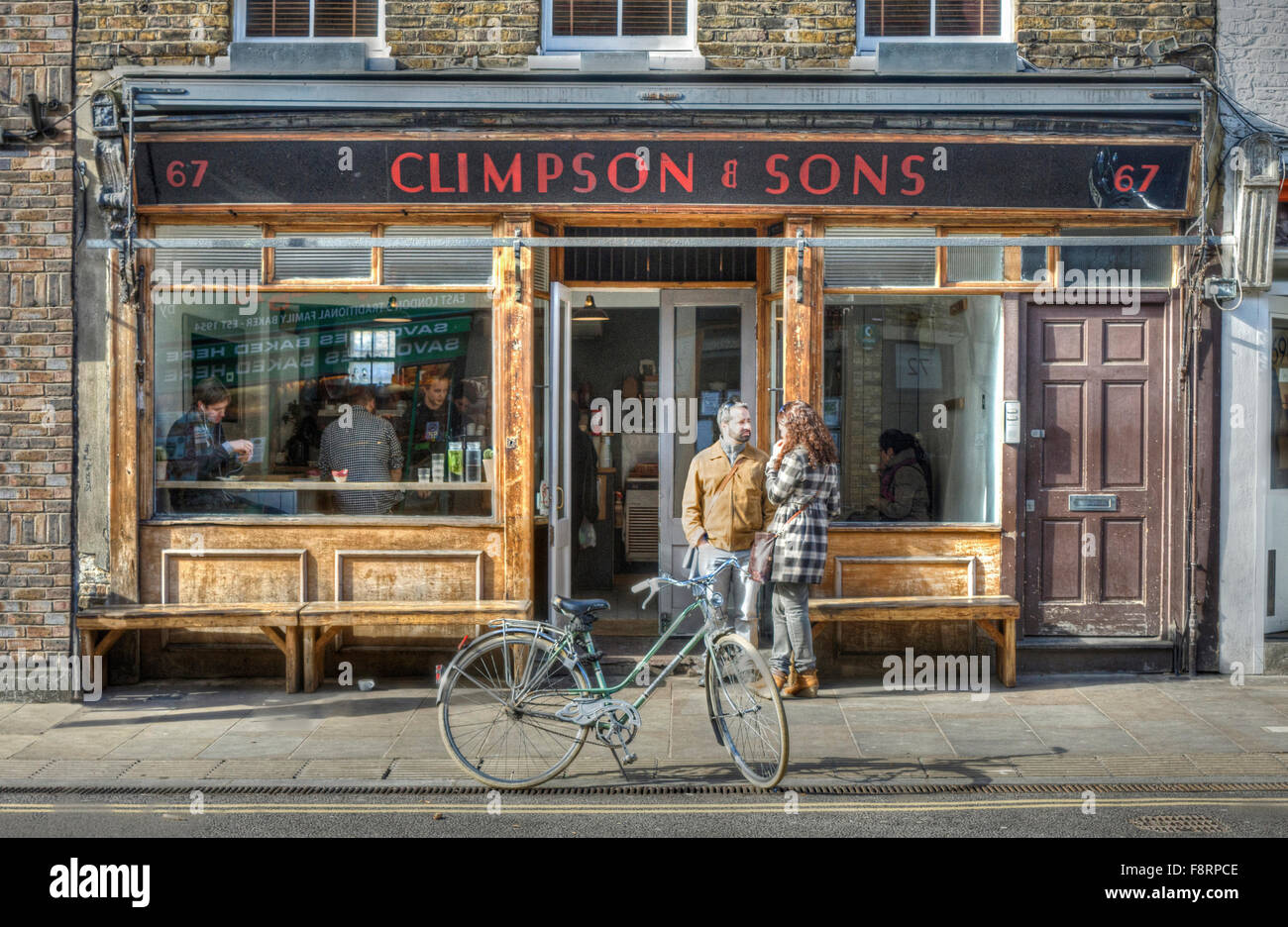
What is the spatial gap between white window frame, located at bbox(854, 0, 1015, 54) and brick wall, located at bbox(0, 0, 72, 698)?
5570 millimetres

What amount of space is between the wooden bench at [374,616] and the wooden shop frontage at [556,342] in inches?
1.3

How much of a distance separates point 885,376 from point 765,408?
1010 millimetres

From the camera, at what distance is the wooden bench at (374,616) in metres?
8.25

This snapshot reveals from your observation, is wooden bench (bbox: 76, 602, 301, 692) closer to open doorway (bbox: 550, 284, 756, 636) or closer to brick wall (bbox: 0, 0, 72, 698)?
brick wall (bbox: 0, 0, 72, 698)

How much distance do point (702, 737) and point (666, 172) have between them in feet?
12.7

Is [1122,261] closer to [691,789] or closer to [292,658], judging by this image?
[691,789]

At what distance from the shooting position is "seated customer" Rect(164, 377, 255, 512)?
8789 mm

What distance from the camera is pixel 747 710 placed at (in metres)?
6.01

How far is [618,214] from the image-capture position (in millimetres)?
8711

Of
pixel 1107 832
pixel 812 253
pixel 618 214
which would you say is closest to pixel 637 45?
pixel 618 214

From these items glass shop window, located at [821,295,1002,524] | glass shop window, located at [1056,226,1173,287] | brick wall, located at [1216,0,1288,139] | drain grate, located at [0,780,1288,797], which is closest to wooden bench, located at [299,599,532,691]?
drain grate, located at [0,780,1288,797]

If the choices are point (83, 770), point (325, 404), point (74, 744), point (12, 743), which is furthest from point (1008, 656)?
point (12, 743)

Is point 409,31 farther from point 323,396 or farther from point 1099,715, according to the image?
point 1099,715

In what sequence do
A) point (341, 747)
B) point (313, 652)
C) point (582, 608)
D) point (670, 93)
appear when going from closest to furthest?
point (582, 608), point (341, 747), point (313, 652), point (670, 93)
